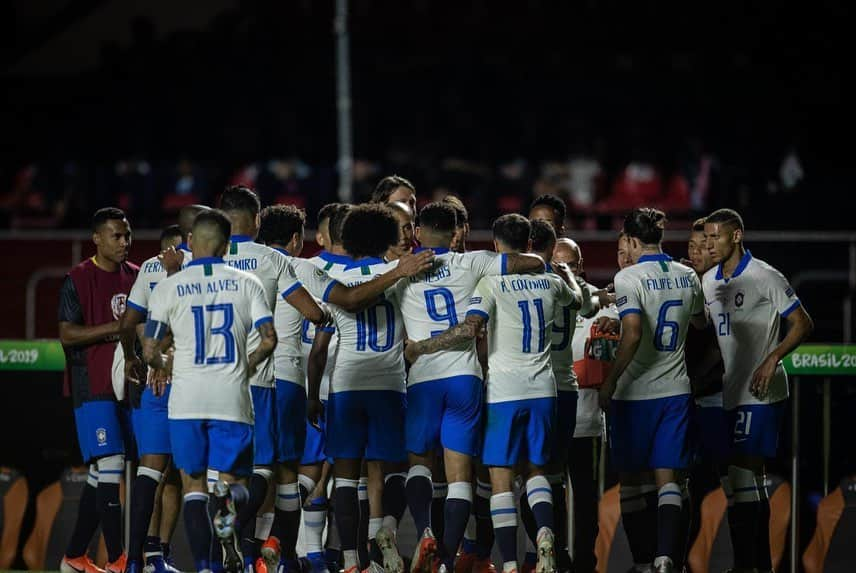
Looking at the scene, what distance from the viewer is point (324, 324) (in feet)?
23.7

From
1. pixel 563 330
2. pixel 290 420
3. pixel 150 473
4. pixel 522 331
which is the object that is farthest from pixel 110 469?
pixel 563 330

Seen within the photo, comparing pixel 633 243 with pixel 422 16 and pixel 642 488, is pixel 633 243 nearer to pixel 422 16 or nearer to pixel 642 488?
pixel 642 488

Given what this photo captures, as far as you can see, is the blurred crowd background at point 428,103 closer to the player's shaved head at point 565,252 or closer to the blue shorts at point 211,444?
the player's shaved head at point 565,252

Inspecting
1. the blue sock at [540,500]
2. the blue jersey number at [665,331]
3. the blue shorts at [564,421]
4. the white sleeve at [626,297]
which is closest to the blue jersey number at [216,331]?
the blue sock at [540,500]

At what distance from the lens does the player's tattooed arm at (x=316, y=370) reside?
24.5 feet

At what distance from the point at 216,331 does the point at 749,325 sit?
326 centimetres

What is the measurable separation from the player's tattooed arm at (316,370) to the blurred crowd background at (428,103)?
27.4 ft

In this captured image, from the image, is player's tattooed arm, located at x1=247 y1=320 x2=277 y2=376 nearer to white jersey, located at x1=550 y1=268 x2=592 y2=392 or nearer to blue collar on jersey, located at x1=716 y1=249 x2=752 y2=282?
white jersey, located at x1=550 y1=268 x2=592 y2=392

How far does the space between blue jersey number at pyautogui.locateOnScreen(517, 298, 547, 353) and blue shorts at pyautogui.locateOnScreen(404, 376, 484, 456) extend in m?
0.34

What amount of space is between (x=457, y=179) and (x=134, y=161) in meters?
4.72

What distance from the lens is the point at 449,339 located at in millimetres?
7191

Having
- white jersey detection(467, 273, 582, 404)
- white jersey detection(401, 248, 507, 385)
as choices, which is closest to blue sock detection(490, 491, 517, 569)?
white jersey detection(467, 273, 582, 404)

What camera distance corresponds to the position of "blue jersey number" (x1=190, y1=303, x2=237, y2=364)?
6578 millimetres

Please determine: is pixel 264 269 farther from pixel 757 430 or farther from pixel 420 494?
pixel 757 430
